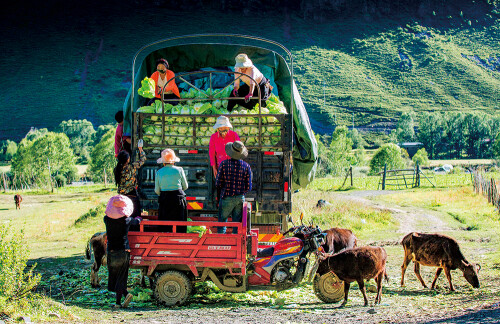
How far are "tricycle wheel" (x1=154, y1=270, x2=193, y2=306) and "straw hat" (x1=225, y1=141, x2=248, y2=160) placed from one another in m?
2.03

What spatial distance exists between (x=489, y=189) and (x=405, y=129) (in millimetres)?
93561

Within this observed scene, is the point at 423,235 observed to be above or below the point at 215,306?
above

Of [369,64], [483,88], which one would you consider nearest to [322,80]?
[369,64]

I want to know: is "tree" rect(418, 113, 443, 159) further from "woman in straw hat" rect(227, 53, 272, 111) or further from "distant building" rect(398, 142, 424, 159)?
"woman in straw hat" rect(227, 53, 272, 111)

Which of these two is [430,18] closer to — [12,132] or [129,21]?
[129,21]

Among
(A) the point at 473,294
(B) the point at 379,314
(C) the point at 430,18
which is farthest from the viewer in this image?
(C) the point at 430,18

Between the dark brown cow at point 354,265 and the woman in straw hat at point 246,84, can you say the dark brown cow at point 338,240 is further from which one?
the woman in straw hat at point 246,84

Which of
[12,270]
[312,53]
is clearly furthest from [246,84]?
[312,53]

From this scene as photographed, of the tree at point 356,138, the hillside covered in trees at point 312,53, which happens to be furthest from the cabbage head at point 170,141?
the hillside covered in trees at point 312,53

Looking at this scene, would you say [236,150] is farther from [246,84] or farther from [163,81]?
[163,81]

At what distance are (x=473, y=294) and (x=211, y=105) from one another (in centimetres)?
591

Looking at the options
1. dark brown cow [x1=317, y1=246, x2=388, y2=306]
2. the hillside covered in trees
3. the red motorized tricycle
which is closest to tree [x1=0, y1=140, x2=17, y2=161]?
the hillside covered in trees

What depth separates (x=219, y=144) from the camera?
368 inches

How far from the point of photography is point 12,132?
127938mm
